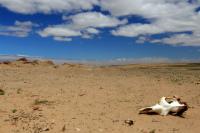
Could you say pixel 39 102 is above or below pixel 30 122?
above

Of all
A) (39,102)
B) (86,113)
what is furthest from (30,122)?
(39,102)

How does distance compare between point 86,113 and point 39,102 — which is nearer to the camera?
point 86,113

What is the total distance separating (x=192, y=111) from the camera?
601 inches

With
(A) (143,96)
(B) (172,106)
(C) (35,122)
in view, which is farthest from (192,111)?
(C) (35,122)

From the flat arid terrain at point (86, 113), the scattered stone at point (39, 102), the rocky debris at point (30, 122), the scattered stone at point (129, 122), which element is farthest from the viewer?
the scattered stone at point (39, 102)

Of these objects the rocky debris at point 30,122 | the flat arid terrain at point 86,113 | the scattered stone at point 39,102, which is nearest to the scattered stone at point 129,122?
the flat arid terrain at point 86,113

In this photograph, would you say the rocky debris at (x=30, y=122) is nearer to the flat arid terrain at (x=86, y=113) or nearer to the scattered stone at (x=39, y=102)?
the flat arid terrain at (x=86, y=113)

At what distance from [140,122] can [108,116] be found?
130 cm

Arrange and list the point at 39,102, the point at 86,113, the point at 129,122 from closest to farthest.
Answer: the point at 129,122 < the point at 86,113 < the point at 39,102

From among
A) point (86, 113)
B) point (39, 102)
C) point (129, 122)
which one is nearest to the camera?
point (129, 122)

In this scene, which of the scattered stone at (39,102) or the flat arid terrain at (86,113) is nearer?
the flat arid terrain at (86,113)

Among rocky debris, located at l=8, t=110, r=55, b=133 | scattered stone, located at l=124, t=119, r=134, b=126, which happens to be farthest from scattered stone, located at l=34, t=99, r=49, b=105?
scattered stone, located at l=124, t=119, r=134, b=126

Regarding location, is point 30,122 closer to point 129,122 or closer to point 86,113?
point 86,113

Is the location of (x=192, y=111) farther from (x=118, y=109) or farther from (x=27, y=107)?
(x=27, y=107)
